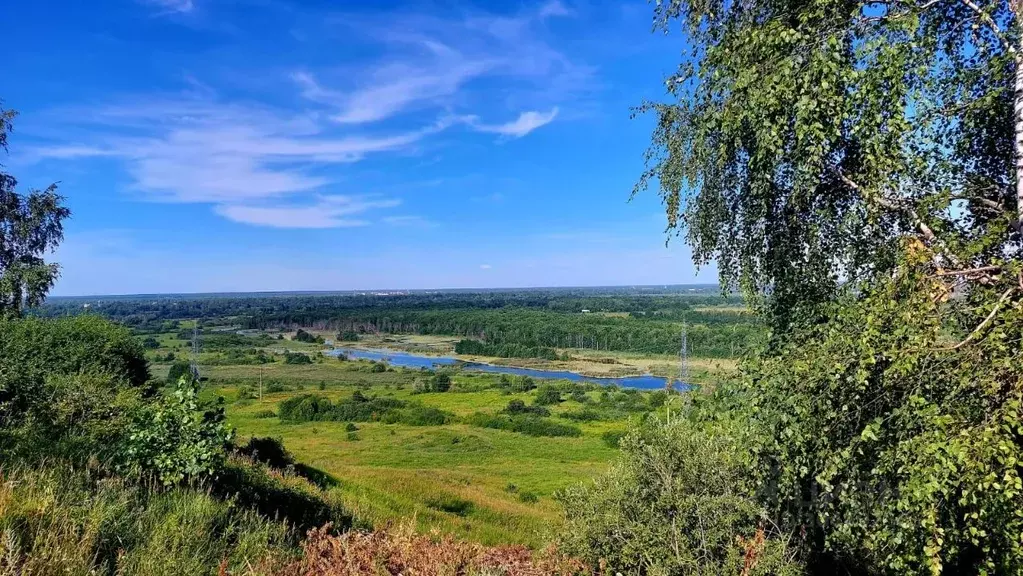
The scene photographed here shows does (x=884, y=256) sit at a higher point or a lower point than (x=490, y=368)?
higher

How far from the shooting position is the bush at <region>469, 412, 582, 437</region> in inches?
2411

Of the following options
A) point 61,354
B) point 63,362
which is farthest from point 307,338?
point 63,362

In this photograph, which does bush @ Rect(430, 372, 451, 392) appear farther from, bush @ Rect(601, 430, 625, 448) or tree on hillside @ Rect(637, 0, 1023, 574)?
tree on hillside @ Rect(637, 0, 1023, 574)

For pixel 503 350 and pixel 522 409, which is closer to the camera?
pixel 522 409

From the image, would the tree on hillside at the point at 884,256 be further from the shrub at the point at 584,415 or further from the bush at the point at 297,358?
the bush at the point at 297,358

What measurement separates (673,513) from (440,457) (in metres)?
43.3

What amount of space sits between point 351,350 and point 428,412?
82395 mm

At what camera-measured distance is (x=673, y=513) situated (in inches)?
302

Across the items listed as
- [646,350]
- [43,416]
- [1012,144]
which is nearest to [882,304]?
[1012,144]

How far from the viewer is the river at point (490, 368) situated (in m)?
95.0

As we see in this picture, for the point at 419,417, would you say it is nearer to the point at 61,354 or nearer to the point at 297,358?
the point at 61,354

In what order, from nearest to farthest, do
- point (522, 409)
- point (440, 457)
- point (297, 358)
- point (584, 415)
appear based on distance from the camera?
point (440, 457) < point (584, 415) < point (522, 409) < point (297, 358)

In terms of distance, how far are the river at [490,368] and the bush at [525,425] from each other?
28804mm

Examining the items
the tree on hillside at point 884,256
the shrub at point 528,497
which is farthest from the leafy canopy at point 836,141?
the shrub at point 528,497
